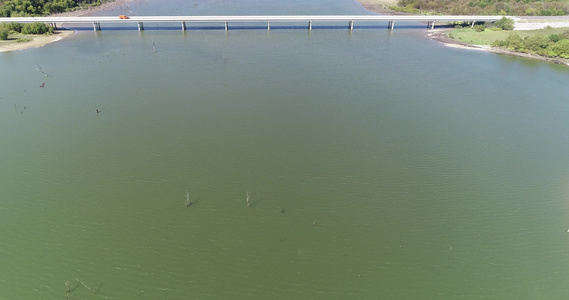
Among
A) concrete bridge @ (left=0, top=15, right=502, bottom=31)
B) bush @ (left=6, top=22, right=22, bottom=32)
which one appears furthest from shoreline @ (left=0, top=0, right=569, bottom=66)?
bush @ (left=6, top=22, right=22, bottom=32)

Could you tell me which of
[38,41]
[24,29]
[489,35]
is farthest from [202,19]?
[489,35]

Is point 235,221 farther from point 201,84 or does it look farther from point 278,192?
point 201,84

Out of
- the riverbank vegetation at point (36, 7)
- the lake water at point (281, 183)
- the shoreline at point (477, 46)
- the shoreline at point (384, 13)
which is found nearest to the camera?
the lake water at point (281, 183)

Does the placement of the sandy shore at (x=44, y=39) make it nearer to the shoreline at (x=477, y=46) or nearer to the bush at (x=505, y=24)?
the shoreline at (x=477, y=46)

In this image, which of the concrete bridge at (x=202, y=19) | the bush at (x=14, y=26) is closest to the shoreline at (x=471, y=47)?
the concrete bridge at (x=202, y=19)

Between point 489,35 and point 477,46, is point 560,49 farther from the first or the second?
point 489,35

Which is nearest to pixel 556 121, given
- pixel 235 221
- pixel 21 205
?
pixel 235 221
